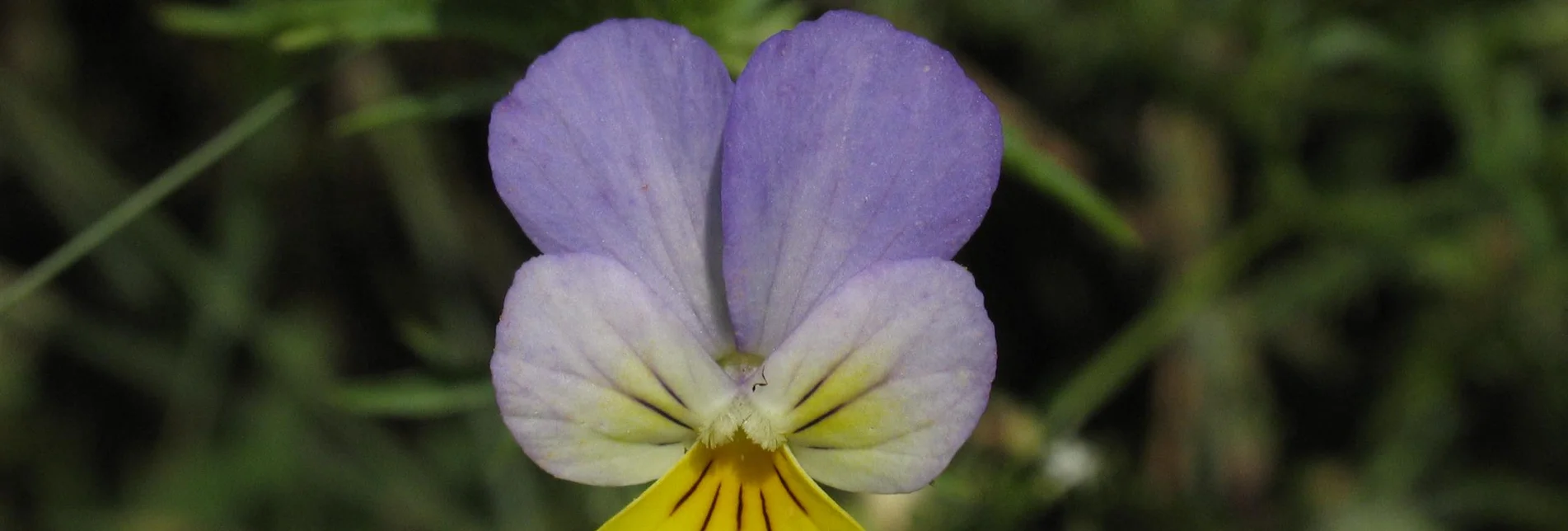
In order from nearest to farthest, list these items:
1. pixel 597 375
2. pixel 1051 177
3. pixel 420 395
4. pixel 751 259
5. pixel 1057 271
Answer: pixel 597 375 → pixel 751 259 → pixel 1051 177 → pixel 420 395 → pixel 1057 271

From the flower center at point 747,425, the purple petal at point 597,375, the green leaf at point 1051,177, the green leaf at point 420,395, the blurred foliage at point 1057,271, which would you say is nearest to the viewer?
the purple petal at point 597,375

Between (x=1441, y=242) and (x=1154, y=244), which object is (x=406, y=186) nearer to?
(x=1154, y=244)

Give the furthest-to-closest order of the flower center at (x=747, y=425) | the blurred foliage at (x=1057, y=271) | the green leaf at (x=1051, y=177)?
the blurred foliage at (x=1057, y=271) → the green leaf at (x=1051, y=177) → the flower center at (x=747, y=425)

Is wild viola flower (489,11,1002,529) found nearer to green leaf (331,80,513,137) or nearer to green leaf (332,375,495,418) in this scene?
green leaf (331,80,513,137)

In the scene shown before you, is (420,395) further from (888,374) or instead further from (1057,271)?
(1057,271)

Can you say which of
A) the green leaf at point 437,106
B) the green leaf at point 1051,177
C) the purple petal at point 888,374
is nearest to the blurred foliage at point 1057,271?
the green leaf at point 437,106

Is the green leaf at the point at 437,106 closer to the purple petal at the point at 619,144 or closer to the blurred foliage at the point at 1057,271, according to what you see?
the purple petal at the point at 619,144

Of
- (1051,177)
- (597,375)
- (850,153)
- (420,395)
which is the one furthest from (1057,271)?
(597,375)
